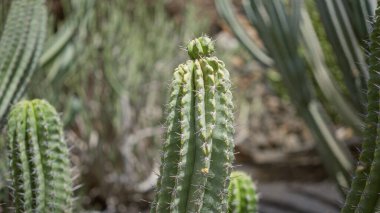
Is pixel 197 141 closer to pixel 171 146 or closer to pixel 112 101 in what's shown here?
pixel 171 146

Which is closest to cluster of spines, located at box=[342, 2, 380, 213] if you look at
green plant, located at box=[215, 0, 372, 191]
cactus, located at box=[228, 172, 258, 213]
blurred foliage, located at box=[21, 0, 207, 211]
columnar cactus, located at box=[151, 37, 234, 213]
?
columnar cactus, located at box=[151, 37, 234, 213]

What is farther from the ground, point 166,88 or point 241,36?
point 241,36

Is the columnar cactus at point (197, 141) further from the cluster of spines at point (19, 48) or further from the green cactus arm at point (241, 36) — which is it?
the green cactus arm at point (241, 36)

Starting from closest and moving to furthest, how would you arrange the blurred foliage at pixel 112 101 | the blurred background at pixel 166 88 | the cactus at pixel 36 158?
the cactus at pixel 36 158 < the blurred background at pixel 166 88 < the blurred foliage at pixel 112 101

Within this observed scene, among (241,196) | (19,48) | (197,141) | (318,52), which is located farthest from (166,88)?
(197,141)

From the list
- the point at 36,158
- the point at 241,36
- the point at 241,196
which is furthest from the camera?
the point at 241,36

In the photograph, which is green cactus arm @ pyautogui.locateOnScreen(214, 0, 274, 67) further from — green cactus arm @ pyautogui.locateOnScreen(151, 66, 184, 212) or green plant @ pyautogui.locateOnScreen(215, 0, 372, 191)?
green cactus arm @ pyautogui.locateOnScreen(151, 66, 184, 212)

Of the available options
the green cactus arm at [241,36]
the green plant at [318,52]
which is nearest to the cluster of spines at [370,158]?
the green plant at [318,52]
